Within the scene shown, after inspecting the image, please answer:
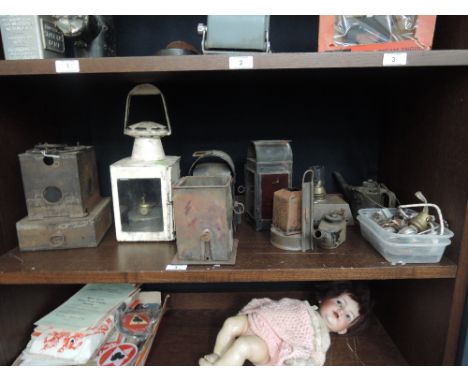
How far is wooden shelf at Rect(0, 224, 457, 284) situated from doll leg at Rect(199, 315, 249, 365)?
308 millimetres

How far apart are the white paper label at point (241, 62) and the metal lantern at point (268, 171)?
31 centimetres

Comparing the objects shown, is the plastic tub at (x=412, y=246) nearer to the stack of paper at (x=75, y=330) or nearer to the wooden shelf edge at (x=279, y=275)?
the wooden shelf edge at (x=279, y=275)

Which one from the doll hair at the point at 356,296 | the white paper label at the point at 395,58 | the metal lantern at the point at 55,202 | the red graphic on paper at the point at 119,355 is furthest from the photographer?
the doll hair at the point at 356,296

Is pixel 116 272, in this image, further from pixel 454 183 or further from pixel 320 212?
pixel 454 183

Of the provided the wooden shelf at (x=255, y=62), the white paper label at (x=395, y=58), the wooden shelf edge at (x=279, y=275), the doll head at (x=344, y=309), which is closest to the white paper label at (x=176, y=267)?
the wooden shelf edge at (x=279, y=275)

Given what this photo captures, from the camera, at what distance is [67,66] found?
2.50 ft

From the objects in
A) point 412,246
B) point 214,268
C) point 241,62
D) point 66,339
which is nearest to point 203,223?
point 214,268

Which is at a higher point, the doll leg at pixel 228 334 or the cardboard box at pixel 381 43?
the cardboard box at pixel 381 43

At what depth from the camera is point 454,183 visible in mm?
822

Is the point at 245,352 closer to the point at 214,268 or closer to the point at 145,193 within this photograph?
the point at 214,268

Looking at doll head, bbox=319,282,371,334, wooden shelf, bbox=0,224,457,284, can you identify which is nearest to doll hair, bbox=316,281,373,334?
doll head, bbox=319,282,371,334

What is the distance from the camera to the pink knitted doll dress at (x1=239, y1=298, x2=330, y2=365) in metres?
1.00

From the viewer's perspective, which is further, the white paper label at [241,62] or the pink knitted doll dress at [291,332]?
the pink knitted doll dress at [291,332]

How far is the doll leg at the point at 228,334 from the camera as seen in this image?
1.02m
